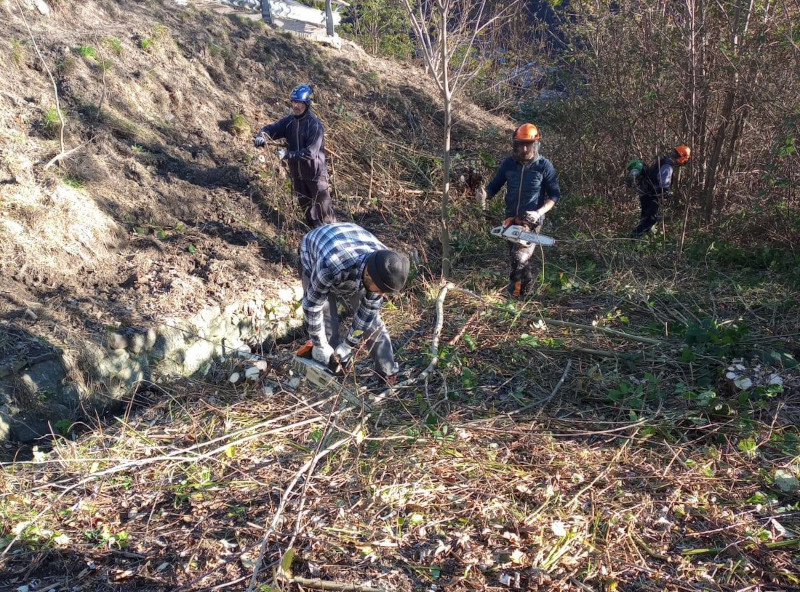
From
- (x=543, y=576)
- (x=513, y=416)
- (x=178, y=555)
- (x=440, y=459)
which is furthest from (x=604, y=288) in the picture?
(x=178, y=555)

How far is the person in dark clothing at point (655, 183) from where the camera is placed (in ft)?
21.0

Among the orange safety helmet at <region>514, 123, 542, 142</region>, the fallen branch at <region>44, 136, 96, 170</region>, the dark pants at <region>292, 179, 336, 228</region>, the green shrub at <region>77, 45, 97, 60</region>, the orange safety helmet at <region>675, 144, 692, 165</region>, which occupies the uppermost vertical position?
the green shrub at <region>77, 45, 97, 60</region>

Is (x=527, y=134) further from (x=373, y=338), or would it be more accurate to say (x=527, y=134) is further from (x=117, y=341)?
(x=117, y=341)

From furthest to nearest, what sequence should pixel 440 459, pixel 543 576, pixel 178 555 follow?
pixel 440 459, pixel 178 555, pixel 543 576

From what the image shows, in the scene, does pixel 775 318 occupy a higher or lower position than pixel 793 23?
lower

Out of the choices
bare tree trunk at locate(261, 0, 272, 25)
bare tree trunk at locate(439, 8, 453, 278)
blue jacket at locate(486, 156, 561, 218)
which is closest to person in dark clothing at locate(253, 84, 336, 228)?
bare tree trunk at locate(439, 8, 453, 278)

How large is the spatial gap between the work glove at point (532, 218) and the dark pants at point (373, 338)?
5.70 feet

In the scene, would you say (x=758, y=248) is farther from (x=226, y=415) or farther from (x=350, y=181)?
(x=226, y=415)

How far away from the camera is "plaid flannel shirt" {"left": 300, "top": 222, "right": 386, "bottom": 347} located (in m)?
3.60

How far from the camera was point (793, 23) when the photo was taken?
18.1ft

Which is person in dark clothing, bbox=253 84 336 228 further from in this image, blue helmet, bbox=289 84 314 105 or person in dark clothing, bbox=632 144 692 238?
person in dark clothing, bbox=632 144 692 238

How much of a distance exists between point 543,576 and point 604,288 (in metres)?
3.49

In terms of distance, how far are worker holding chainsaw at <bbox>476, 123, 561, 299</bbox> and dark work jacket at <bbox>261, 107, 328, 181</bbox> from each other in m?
1.75

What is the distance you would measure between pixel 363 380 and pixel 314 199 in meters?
2.47
